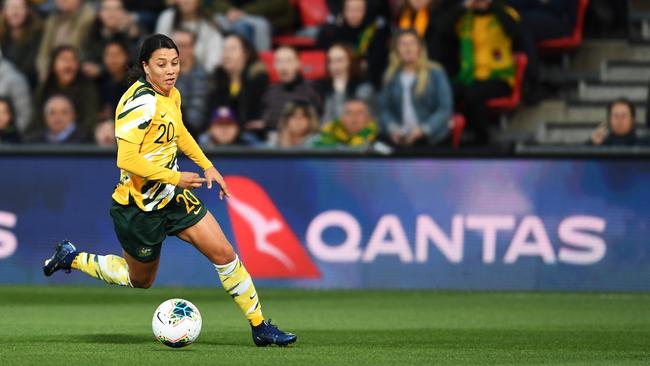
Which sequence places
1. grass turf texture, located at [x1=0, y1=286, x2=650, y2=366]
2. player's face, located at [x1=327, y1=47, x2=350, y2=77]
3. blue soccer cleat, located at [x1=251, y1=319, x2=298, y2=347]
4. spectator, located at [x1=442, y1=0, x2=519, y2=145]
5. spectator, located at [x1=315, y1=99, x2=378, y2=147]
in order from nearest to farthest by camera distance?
grass turf texture, located at [x1=0, y1=286, x2=650, y2=366] < blue soccer cleat, located at [x1=251, y1=319, x2=298, y2=347] < spectator, located at [x1=315, y1=99, x2=378, y2=147] < player's face, located at [x1=327, y1=47, x2=350, y2=77] < spectator, located at [x1=442, y1=0, x2=519, y2=145]

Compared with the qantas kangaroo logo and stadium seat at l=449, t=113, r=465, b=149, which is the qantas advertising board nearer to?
the qantas kangaroo logo

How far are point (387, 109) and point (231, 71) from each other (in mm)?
1984

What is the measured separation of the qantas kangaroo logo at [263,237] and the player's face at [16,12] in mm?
4692

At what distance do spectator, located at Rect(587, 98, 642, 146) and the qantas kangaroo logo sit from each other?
132 inches

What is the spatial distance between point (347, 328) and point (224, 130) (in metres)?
5.29

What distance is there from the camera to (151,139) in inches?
339

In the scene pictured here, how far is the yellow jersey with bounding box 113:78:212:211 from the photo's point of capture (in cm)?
850

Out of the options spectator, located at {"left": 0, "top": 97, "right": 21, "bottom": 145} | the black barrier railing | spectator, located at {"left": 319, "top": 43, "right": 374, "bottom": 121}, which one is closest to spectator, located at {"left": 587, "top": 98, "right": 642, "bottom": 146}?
the black barrier railing

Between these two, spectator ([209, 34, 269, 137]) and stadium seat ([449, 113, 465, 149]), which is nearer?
stadium seat ([449, 113, 465, 149])

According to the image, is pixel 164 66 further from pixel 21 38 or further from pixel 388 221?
pixel 21 38

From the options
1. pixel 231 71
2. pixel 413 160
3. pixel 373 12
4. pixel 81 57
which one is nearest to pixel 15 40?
pixel 81 57

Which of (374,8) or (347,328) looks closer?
(347,328)

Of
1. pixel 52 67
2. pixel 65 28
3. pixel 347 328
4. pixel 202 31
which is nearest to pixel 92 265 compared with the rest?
pixel 347 328

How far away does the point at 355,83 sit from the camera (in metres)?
15.7
